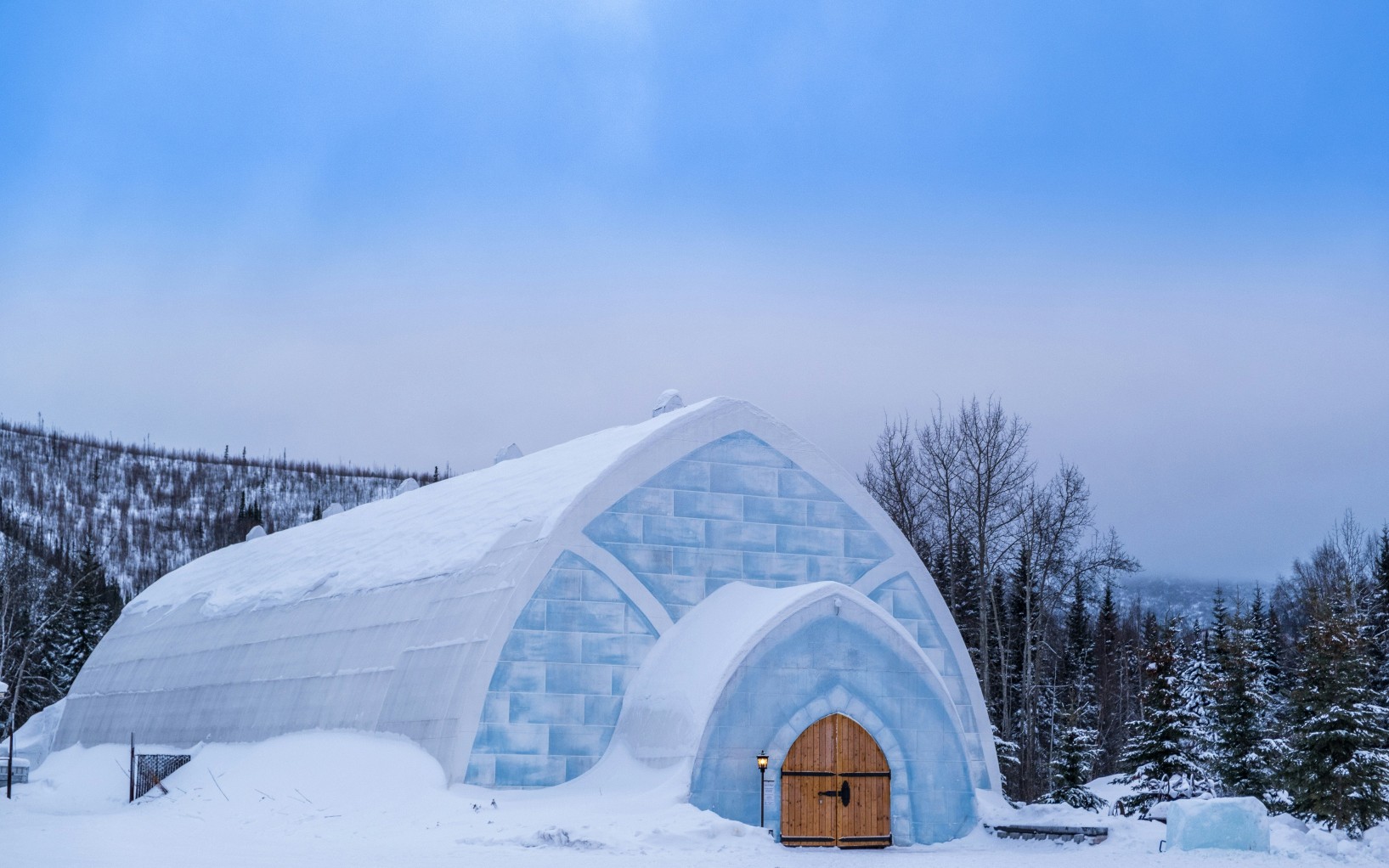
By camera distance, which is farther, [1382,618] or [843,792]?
[1382,618]

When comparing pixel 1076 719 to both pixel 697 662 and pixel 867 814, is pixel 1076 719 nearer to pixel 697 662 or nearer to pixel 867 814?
pixel 867 814

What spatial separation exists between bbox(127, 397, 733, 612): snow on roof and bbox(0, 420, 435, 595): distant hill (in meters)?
73.4

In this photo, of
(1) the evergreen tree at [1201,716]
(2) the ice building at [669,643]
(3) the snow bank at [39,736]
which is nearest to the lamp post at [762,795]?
(2) the ice building at [669,643]

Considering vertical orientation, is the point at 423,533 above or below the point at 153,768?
above

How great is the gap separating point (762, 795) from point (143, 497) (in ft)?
389

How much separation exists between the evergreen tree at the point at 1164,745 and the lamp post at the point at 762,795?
1349cm

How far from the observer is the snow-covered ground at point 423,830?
19359 mm

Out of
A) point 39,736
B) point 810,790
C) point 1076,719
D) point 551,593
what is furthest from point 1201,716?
point 39,736

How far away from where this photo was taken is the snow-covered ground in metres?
19.4

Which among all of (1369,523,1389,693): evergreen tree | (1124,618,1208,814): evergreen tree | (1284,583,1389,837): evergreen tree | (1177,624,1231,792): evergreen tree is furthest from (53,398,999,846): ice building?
(1369,523,1389,693): evergreen tree

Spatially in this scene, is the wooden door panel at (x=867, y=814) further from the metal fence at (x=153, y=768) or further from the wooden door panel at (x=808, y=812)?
the metal fence at (x=153, y=768)

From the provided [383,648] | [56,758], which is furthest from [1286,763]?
[56,758]

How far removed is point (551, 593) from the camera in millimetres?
26234

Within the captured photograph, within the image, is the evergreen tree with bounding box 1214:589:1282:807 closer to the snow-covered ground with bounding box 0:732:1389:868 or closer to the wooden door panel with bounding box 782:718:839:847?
the snow-covered ground with bounding box 0:732:1389:868
